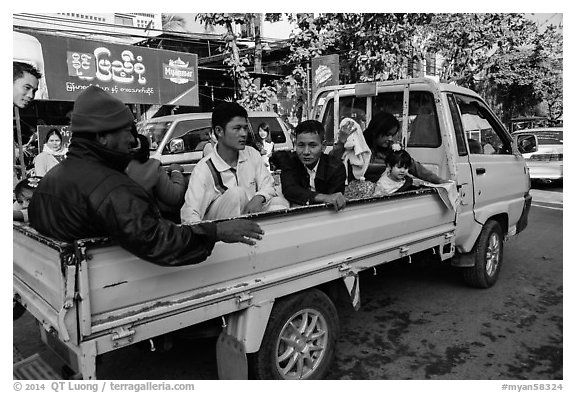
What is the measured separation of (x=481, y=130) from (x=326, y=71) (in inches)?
181

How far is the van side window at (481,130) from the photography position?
415cm

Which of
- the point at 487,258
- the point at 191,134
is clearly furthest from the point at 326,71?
the point at 487,258

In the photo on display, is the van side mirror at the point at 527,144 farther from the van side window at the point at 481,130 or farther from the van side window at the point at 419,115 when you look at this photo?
the van side window at the point at 419,115

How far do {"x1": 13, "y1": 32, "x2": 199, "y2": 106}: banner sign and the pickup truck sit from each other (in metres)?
8.24

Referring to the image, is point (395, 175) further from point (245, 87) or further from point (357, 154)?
point (245, 87)

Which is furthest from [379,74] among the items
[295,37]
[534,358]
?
[534,358]

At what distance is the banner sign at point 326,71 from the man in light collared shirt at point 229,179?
5.67 m

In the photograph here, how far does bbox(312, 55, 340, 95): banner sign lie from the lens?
834 cm

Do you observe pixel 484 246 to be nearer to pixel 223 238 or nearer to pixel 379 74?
pixel 223 238

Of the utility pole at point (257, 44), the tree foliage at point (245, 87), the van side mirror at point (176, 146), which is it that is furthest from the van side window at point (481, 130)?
the utility pole at point (257, 44)

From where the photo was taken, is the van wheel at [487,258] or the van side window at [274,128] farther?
the van side window at [274,128]

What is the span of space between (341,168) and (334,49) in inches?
294

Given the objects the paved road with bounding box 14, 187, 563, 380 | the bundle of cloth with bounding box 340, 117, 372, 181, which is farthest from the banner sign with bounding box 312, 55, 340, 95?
the bundle of cloth with bounding box 340, 117, 372, 181

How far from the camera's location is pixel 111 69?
1071 cm
